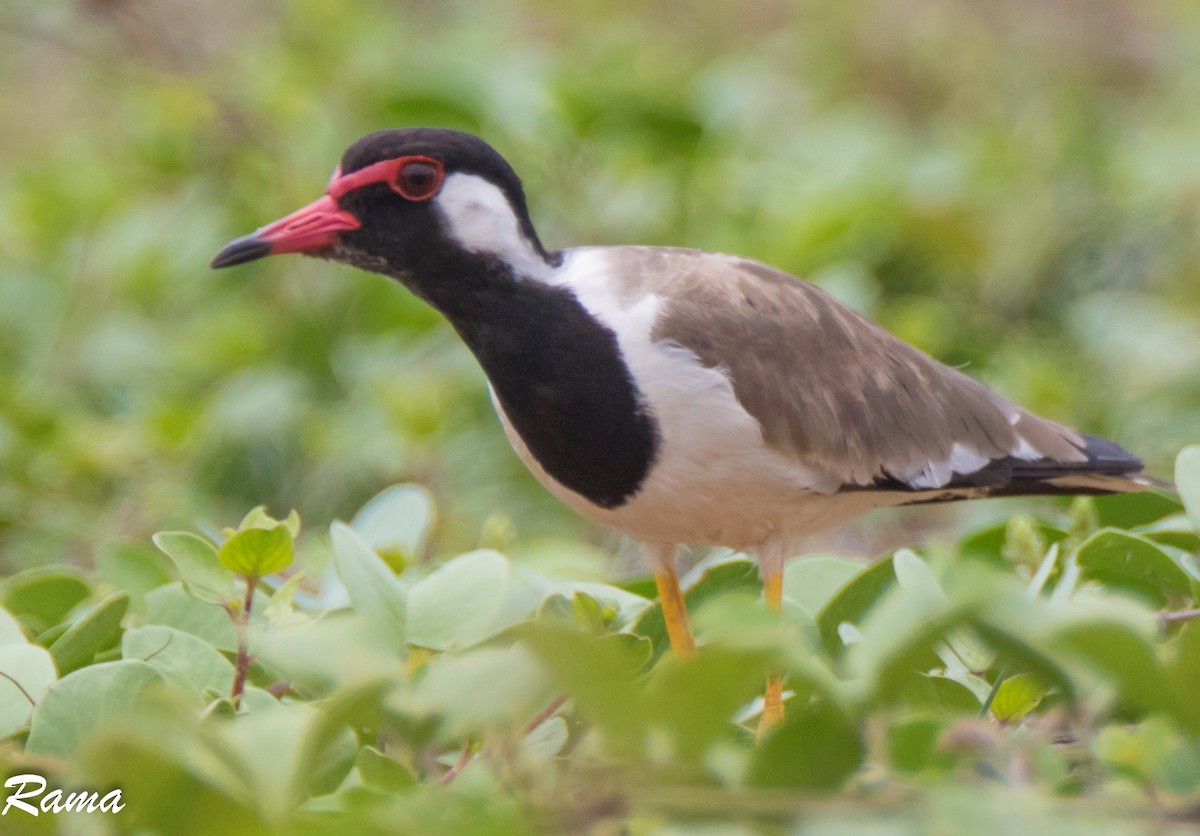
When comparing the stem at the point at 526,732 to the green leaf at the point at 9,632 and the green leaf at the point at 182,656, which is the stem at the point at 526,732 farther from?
the green leaf at the point at 9,632

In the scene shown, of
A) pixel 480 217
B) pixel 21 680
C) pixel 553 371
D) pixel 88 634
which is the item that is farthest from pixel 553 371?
pixel 21 680

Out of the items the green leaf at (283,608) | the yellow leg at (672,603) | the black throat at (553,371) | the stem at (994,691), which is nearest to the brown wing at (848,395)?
the black throat at (553,371)

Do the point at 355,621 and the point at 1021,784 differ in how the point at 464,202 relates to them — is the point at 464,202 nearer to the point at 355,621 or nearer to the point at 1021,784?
the point at 355,621

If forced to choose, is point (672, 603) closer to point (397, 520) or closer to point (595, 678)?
point (397, 520)

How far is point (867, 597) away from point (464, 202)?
79cm

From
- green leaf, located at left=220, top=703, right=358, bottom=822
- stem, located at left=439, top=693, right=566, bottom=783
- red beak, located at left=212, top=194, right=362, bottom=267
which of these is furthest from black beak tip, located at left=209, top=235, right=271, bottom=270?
green leaf, located at left=220, top=703, right=358, bottom=822

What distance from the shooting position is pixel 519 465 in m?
3.51

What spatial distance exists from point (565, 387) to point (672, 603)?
0.33m

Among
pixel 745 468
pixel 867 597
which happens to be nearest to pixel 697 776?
pixel 867 597

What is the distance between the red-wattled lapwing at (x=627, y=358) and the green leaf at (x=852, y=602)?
155 mm

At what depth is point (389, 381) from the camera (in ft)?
10.5

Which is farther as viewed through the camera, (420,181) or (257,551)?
(420,181)

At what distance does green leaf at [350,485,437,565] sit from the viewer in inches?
82.7

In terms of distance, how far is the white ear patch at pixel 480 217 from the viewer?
206 centimetres
